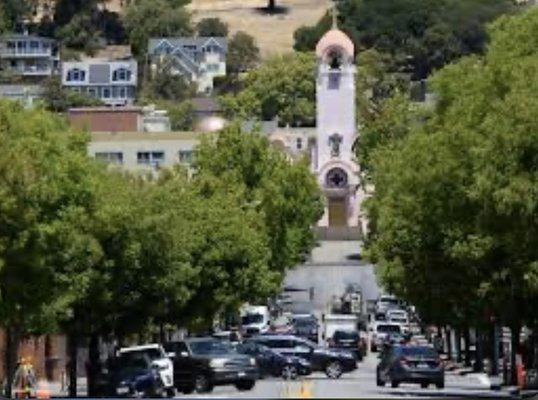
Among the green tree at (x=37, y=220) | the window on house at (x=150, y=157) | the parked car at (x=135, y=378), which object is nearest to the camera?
the green tree at (x=37, y=220)

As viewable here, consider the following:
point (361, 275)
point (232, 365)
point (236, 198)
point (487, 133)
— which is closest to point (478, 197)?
point (487, 133)

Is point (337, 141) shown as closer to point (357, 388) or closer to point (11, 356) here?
point (357, 388)

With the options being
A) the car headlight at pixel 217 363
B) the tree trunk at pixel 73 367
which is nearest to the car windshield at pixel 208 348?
the car headlight at pixel 217 363

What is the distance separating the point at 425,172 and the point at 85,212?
30.0 ft

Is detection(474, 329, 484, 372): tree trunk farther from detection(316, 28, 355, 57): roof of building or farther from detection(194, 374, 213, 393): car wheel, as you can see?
detection(316, 28, 355, 57): roof of building

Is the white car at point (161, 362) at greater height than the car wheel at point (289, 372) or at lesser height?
greater

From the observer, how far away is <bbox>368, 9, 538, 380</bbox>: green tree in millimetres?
47594

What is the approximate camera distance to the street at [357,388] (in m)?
60.3

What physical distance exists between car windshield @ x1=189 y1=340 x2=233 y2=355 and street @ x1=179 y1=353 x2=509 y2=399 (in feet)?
4.05

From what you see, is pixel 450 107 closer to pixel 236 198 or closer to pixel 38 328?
pixel 38 328

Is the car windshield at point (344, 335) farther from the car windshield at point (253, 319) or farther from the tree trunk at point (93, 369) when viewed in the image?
the tree trunk at point (93, 369)

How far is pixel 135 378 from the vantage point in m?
57.9

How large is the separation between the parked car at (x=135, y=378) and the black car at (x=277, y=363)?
50.3ft

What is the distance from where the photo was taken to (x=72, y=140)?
61.5 meters
